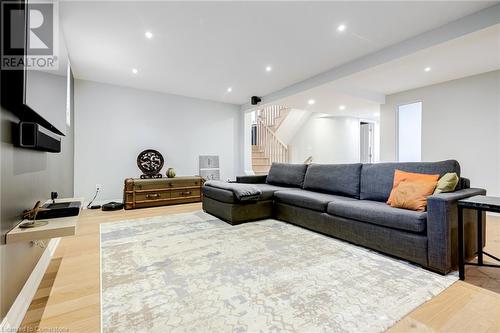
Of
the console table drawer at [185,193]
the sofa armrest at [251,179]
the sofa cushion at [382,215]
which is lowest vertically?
the console table drawer at [185,193]

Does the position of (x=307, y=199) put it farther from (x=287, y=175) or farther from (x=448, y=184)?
(x=448, y=184)

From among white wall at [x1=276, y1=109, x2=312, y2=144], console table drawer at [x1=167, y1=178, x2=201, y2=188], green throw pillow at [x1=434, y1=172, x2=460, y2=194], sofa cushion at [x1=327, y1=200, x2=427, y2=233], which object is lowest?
sofa cushion at [x1=327, y1=200, x2=427, y2=233]

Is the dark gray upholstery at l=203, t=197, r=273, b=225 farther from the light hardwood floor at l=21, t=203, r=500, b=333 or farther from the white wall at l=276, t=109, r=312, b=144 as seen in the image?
the white wall at l=276, t=109, r=312, b=144

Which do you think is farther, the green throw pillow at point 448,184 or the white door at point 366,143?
the white door at point 366,143

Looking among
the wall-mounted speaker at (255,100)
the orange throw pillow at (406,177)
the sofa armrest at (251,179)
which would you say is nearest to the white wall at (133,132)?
the wall-mounted speaker at (255,100)

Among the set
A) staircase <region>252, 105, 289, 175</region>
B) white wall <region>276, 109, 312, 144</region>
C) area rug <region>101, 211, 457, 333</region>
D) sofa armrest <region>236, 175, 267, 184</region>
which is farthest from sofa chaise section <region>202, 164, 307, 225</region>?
white wall <region>276, 109, 312, 144</region>

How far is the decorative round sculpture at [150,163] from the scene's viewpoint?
4.99 meters

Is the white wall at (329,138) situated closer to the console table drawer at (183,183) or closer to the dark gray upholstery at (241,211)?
the console table drawer at (183,183)

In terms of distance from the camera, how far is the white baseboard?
4.00 feet

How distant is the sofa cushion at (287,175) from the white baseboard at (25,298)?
328 cm

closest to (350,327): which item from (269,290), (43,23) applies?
(269,290)

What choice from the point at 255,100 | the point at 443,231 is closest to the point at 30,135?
the point at 443,231

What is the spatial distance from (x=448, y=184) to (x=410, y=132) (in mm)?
3789

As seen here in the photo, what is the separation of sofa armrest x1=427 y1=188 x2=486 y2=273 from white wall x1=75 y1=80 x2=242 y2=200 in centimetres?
486
